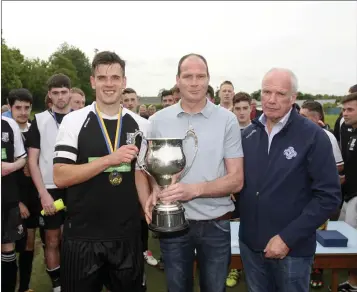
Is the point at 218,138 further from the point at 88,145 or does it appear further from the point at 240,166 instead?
the point at 88,145

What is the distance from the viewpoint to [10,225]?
11.1 feet

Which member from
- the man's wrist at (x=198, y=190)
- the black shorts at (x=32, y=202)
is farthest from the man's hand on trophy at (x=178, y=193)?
the black shorts at (x=32, y=202)

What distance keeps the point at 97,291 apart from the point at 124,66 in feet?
5.05

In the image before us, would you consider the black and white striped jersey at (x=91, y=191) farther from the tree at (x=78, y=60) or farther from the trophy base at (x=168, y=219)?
the tree at (x=78, y=60)

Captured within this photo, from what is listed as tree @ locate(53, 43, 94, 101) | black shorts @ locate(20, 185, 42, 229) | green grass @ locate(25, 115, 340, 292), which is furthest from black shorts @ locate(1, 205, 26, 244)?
tree @ locate(53, 43, 94, 101)

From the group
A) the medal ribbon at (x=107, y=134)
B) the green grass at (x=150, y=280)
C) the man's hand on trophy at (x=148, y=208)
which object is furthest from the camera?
the green grass at (x=150, y=280)

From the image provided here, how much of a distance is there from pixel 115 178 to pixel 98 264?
0.57m

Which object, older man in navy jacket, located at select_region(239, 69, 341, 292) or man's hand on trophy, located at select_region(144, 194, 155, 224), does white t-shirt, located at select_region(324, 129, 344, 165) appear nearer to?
older man in navy jacket, located at select_region(239, 69, 341, 292)

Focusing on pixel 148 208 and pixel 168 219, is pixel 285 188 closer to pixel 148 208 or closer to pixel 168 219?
pixel 168 219

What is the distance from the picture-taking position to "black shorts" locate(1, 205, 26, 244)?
11.1ft

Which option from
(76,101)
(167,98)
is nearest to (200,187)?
(76,101)

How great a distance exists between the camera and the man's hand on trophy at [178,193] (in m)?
2.20

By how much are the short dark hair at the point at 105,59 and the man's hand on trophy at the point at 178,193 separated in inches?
34.9

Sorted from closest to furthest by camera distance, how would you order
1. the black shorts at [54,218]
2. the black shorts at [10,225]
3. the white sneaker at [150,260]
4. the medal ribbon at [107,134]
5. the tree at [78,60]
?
the medal ribbon at [107,134]
the black shorts at [10,225]
the black shorts at [54,218]
the white sneaker at [150,260]
the tree at [78,60]
